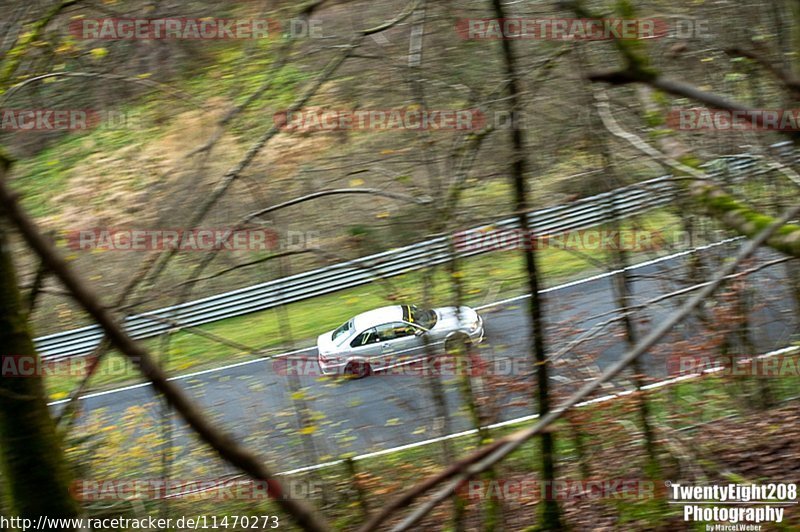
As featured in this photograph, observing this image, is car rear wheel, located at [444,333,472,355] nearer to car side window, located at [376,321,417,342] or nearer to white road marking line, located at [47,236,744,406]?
white road marking line, located at [47,236,744,406]

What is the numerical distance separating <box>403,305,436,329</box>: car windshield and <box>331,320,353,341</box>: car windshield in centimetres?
421

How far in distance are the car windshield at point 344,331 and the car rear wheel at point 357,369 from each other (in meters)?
0.95

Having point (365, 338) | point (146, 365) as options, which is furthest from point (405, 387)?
point (146, 365)

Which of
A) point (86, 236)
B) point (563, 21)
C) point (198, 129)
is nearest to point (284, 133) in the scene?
point (198, 129)

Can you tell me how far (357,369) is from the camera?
11039 millimetres

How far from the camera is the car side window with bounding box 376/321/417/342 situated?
923 cm

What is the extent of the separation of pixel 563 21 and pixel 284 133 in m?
3.53

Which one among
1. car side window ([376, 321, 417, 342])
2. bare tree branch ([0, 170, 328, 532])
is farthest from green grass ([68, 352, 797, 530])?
bare tree branch ([0, 170, 328, 532])

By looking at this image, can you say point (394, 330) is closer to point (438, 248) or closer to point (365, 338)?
point (365, 338)

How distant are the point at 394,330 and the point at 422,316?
243cm

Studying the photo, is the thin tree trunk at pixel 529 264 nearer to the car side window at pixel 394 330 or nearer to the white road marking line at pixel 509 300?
the white road marking line at pixel 509 300

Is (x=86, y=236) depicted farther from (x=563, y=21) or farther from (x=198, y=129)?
(x=563, y=21)

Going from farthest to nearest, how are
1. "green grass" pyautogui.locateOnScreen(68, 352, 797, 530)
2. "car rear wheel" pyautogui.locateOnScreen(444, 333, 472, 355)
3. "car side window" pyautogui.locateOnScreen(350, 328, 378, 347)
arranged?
"car side window" pyautogui.locateOnScreen(350, 328, 378, 347), "green grass" pyautogui.locateOnScreen(68, 352, 797, 530), "car rear wheel" pyautogui.locateOnScreen(444, 333, 472, 355)

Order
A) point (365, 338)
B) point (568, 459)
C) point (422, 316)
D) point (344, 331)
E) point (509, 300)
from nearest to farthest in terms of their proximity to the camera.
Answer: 1. point (422, 316)
2. point (509, 300)
3. point (568, 459)
4. point (365, 338)
5. point (344, 331)
